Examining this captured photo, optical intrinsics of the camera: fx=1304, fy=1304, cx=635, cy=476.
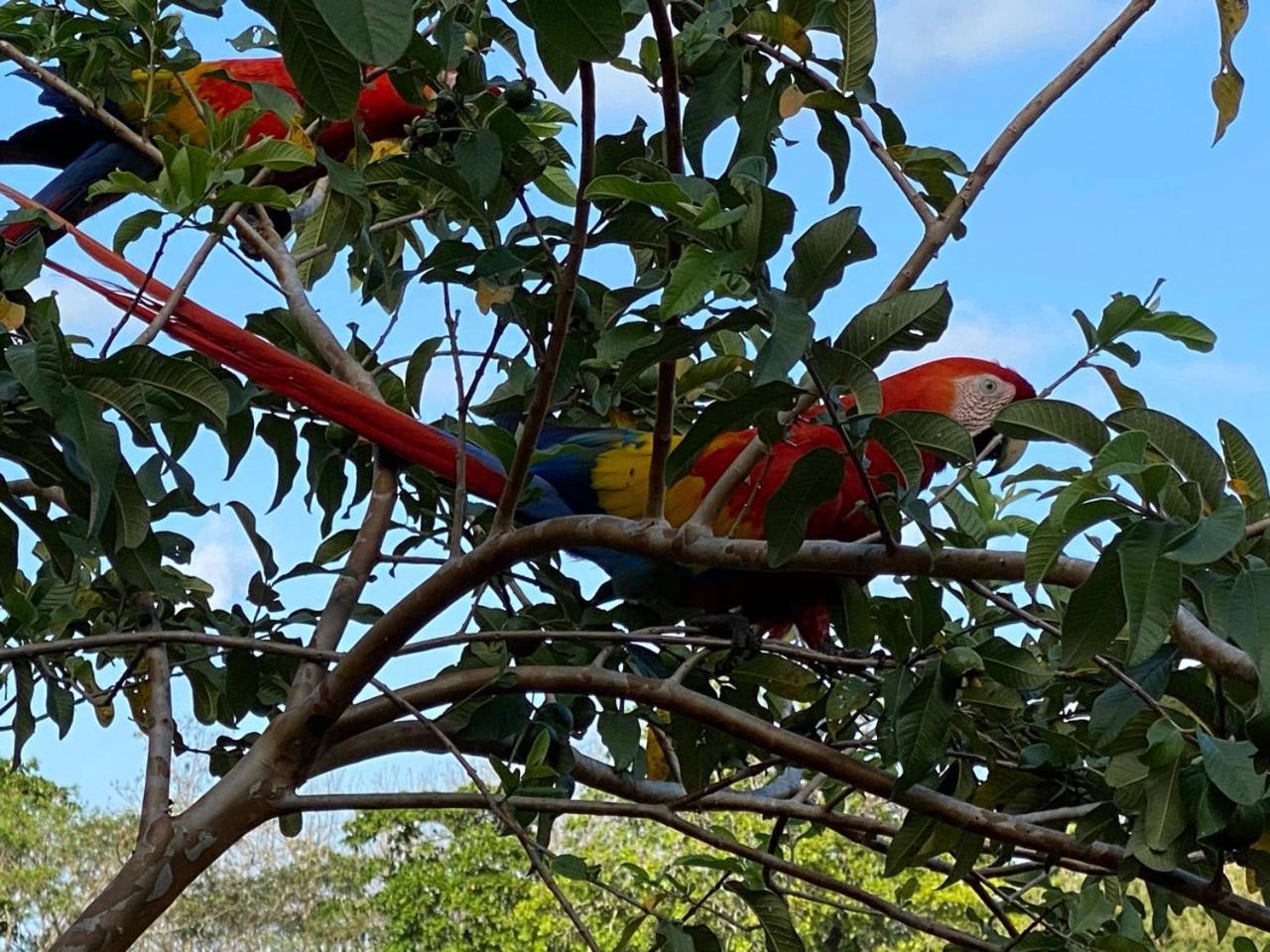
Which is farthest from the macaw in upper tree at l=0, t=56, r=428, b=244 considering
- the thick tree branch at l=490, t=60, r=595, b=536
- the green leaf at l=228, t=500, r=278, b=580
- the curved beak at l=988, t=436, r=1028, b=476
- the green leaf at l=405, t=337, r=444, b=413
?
the curved beak at l=988, t=436, r=1028, b=476

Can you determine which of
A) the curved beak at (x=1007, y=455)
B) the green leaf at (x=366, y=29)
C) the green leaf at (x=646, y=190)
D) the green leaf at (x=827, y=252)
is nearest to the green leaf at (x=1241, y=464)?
the green leaf at (x=827, y=252)

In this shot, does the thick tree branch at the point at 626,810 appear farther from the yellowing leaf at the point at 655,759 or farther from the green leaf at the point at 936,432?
the green leaf at the point at 936,432

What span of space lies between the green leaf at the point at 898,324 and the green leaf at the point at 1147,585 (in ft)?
0.56

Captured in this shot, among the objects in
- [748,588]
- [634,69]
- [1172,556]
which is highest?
[634,69]

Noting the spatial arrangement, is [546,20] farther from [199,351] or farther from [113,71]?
[113,71]

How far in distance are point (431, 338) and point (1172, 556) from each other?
712mm

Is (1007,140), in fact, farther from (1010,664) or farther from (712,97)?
(1010,664)

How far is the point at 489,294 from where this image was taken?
0.94 m

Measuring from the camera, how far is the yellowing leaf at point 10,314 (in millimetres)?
937

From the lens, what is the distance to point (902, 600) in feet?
3.15

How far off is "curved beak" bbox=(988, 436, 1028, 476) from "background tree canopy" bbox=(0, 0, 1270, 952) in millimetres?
567

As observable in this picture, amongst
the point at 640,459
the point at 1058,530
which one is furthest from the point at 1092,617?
the point at 640,459

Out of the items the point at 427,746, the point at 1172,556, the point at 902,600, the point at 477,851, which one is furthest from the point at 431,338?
the point at 477,851

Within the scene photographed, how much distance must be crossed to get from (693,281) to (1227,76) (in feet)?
1.56
